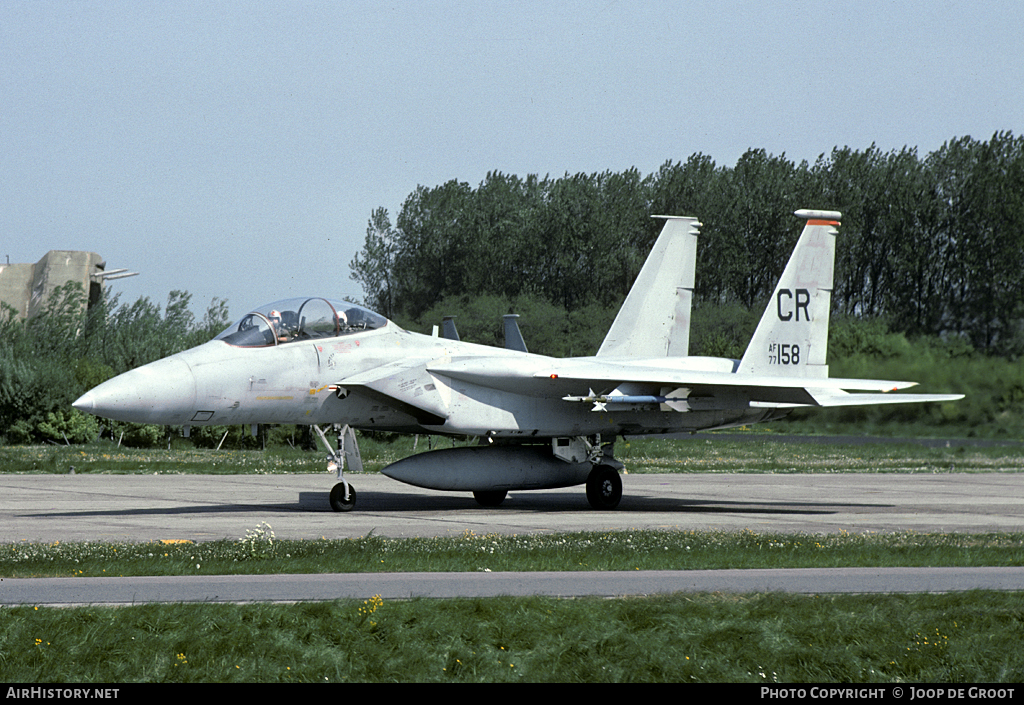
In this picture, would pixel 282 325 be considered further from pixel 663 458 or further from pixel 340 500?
pixel 663 458

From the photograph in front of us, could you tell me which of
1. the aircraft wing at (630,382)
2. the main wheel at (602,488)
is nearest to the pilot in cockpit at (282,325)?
the aircraft wing at (630,382)

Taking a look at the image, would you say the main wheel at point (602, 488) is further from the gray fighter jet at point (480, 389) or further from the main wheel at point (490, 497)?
the main wheel at point (490, 497)

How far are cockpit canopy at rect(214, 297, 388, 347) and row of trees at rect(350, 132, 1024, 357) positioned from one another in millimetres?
21051

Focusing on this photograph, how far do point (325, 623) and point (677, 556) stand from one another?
5.18 meters

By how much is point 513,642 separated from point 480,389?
10.5m

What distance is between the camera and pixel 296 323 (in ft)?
54.4

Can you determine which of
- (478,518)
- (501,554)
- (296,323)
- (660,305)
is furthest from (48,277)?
(501,554)

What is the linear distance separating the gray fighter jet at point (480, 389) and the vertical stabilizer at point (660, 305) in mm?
1153

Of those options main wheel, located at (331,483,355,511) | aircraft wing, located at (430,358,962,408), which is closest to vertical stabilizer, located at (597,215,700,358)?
aircraft wing, located at (430,358,962,408)

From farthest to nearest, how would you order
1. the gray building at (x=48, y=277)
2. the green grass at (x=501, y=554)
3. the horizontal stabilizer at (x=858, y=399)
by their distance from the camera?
the gray building at (x=48, y=277) < the horizontal stabilizer at (x=858, y=399) < the green grass at (x=501, y=554)

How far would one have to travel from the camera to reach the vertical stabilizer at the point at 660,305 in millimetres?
21844

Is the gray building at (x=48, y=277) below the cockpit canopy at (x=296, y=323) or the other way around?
the other way around

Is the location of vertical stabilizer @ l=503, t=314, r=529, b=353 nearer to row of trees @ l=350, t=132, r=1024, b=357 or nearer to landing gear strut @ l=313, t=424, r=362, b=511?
landing gear strut @ l=313, t=424, r=362, b=511

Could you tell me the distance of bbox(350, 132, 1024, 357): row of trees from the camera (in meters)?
42.8
